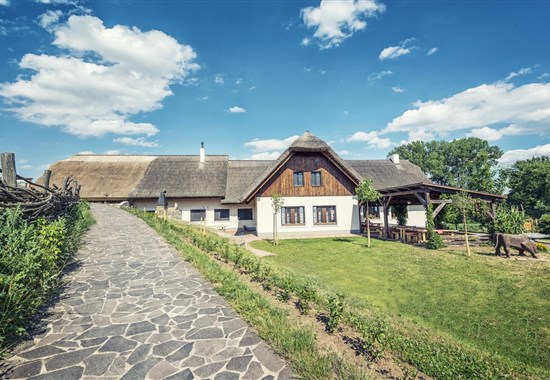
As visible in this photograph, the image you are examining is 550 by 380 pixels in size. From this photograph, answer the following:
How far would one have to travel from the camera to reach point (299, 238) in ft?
61.2

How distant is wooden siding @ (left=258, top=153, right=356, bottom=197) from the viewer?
64.6 ft

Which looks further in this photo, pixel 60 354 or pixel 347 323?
pixel 347 323

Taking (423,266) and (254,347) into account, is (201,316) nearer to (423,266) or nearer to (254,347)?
(254,347)

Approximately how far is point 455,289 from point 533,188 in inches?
2120

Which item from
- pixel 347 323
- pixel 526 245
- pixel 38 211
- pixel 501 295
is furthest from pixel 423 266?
pixel 38 211

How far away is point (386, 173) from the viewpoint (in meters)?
27.8

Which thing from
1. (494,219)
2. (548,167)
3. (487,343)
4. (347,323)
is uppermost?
(548,167)

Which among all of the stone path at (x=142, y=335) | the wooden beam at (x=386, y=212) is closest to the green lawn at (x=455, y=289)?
the stone path at (x=142, y=335)

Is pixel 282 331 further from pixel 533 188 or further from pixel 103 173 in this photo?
pixel 533 188

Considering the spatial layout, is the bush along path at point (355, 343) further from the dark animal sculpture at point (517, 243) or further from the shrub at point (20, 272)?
the dark animal sculpture at point (517, 243)

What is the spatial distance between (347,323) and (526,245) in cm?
1261

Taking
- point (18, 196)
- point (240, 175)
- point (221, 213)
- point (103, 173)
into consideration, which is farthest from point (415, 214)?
point (103, 173)

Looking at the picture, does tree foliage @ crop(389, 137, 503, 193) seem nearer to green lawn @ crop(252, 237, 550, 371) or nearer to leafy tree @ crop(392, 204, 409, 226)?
leafy tree @ crop(392, 204, 409, 226)

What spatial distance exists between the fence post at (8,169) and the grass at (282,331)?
16.8 ft
